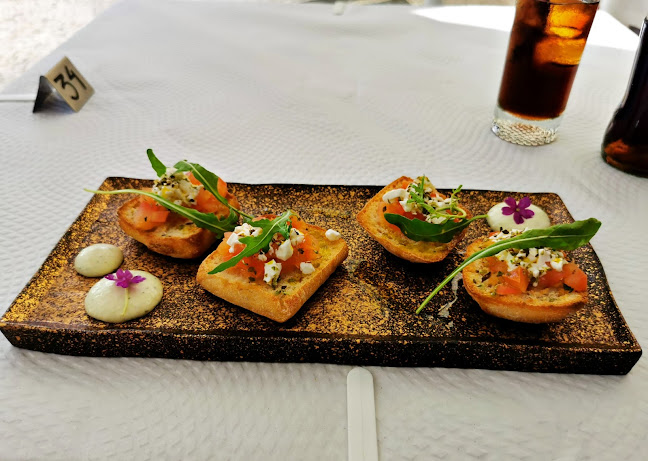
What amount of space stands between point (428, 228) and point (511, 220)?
1.20 ft

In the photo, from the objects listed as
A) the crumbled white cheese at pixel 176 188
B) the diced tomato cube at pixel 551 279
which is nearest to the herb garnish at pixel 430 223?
the diced tomato cube at pixel 551 279

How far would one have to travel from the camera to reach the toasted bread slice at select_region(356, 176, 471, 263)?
4.37 ft

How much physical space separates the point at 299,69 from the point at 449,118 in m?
0.93

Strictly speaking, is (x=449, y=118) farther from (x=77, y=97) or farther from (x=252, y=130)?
(x=77, y=97)

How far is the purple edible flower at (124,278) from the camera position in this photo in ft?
3.94

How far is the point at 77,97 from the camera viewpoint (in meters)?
2.42

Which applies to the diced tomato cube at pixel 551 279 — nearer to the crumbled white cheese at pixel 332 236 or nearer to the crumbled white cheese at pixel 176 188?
the crumbled white cheese at pixel 332 236

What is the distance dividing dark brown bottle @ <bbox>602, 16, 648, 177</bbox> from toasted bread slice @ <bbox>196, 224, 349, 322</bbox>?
1.20 metres

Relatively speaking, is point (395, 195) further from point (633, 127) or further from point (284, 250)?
point (633, 127)

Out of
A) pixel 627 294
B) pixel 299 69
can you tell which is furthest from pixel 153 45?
pixel 627 294

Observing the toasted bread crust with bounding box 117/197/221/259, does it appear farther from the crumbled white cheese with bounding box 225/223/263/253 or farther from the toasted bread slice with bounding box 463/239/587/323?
the toasted bread slice with bounding box 463/239/587/323

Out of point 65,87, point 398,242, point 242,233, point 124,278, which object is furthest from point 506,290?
point 65,87

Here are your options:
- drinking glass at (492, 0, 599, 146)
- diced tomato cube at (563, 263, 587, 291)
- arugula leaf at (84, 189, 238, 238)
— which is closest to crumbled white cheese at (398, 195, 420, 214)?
diced tomato cube at (563, 263, 587, 291)

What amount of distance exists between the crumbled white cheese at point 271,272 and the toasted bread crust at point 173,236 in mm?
265
